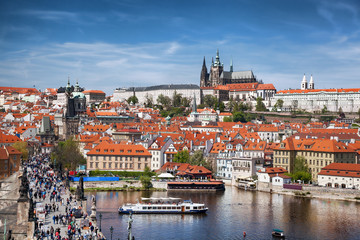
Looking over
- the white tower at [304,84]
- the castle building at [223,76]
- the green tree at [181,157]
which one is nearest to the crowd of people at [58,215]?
the green tree at [181,157]

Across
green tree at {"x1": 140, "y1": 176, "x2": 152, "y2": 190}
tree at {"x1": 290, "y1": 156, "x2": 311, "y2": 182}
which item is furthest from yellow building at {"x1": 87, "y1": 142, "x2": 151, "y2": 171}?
tree at {"x1": 290, "y1": 156, "x2": 311, "y2": 182}

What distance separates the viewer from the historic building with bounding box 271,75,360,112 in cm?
15838

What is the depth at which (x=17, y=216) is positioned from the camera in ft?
83.1

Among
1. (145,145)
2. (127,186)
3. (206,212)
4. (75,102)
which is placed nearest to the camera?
(206,212)

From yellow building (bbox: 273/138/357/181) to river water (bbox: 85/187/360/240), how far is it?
8.68 m

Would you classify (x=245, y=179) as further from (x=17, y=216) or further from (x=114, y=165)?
(x=17, y=216)

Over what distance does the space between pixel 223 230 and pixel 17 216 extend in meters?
18.2

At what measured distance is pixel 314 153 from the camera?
6253 cm

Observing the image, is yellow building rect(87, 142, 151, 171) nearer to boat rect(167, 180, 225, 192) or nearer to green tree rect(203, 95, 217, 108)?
boat rect(167, 180, 225, 192)

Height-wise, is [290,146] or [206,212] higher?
[290,146]

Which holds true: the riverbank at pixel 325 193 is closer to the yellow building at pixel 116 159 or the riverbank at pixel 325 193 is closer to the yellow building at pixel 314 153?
the yellow building at pixel 314 153

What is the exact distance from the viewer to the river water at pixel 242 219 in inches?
1513

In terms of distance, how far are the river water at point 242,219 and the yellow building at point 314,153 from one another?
8.68m

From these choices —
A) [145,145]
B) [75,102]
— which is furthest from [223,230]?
[75,102]
